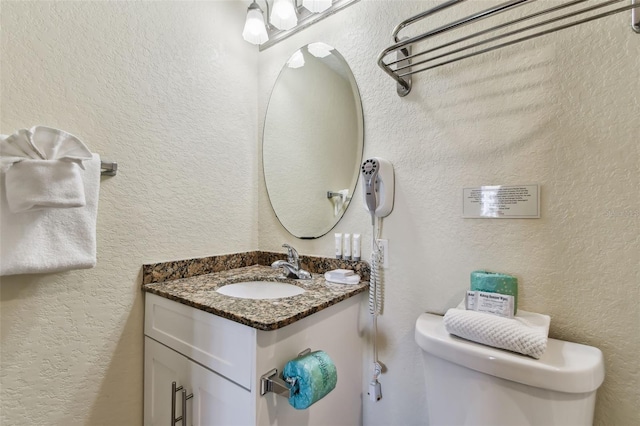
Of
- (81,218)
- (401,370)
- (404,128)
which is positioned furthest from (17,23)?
(401,370)

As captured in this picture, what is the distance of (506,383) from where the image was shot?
0.68 meters

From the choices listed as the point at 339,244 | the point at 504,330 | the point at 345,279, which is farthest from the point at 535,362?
the point at 339,244

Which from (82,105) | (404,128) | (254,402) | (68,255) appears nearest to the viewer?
(254,402)

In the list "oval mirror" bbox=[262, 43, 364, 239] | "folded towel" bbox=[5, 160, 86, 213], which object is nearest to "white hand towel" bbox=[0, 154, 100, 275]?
"folded towel" bbox=[5, 160, 86, 213]

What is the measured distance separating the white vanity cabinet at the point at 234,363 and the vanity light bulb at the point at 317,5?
1220mm

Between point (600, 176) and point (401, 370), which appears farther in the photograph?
point (401, 370)

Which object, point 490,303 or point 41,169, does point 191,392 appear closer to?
point 41,169

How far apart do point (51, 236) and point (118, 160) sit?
34 centimetres

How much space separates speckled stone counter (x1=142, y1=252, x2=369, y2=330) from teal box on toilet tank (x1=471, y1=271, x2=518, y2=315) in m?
0.40

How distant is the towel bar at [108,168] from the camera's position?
3.19 ft

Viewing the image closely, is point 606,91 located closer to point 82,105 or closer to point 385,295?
point 385,295

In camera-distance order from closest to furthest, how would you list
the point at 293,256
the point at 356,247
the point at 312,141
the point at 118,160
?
the point at 118,160
the point at 356,247
the point at 293,256
the point at 312,141

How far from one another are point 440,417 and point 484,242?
52 cm

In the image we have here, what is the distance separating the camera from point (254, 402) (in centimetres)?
72
